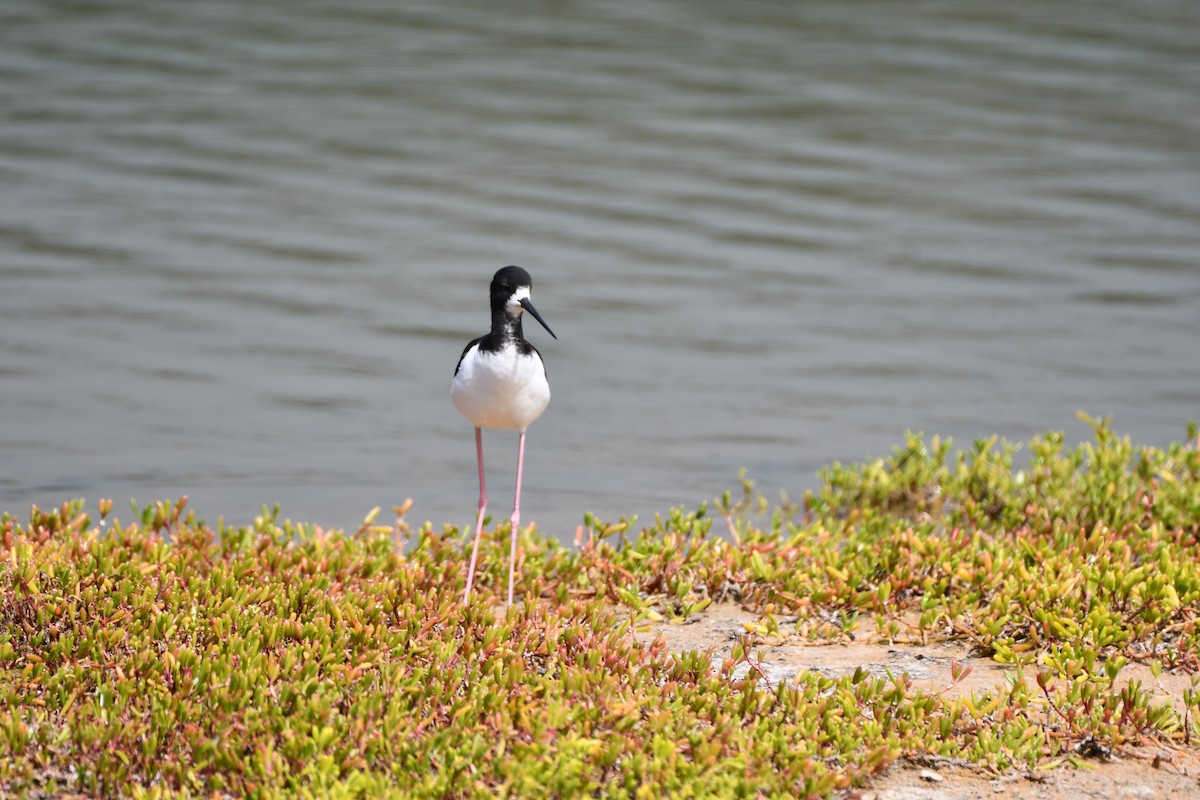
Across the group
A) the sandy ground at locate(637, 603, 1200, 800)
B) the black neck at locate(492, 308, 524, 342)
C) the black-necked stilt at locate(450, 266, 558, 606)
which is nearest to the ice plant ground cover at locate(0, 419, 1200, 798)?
the sandy ground at locate(637, 603, 1200, 800)

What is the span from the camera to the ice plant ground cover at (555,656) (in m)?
4.44

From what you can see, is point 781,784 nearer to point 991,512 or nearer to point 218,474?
point 991,512

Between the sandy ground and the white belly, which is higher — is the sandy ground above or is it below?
below

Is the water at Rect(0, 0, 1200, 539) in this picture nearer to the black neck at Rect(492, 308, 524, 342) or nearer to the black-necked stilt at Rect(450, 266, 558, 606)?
the black-necked stilt at Rect(450, 266, 558, 606)

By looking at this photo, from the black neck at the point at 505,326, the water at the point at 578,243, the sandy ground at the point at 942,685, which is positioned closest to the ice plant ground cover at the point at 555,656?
the sandy ground at the point at 942,685

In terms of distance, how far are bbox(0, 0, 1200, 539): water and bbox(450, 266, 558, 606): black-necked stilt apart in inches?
77.1

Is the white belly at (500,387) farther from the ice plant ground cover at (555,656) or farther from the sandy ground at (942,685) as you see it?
the sandy ground at (942,685)

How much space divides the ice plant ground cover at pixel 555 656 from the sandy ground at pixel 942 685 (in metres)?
0.05

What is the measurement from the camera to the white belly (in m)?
6.01

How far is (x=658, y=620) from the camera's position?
20.2 feet

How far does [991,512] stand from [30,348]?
268 inches

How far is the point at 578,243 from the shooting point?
13.0 metres

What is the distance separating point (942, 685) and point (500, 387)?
2096 mm

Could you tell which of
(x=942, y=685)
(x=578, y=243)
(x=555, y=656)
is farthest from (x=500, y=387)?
(x=578, y=243)
